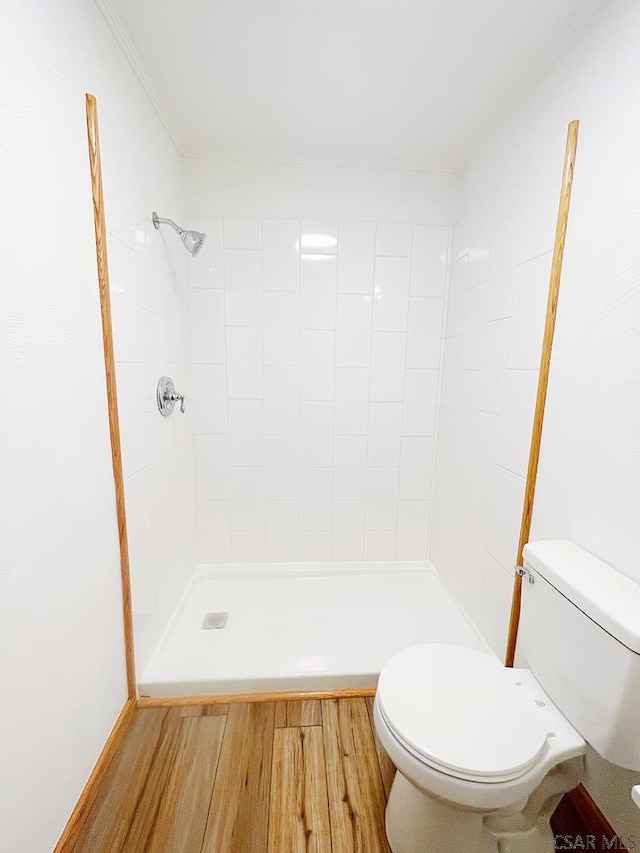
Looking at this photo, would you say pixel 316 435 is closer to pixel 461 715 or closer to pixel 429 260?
pixel 429 260

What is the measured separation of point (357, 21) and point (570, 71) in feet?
2.14

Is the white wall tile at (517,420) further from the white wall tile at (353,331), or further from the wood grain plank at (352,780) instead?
the wood grain plank at (352,780)

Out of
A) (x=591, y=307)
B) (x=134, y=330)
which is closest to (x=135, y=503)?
(x=134, y=330)

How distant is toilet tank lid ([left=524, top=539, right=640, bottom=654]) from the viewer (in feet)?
2.62

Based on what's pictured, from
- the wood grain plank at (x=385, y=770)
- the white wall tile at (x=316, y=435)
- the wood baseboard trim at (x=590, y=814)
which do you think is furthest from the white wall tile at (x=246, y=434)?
the wood baseboard trim at (x=590, y=814)

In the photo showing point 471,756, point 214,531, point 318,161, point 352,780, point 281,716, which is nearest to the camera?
point 471,756

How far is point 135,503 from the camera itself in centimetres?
134

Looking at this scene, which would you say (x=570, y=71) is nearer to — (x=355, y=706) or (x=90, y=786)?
(x=355, y=706)

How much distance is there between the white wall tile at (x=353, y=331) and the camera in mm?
1981

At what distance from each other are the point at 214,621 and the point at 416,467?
132 cm

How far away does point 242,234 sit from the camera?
188 centimetres

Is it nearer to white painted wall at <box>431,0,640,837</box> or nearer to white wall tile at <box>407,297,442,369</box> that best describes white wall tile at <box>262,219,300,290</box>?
white wall tile at <box>407,297,442,369</box>

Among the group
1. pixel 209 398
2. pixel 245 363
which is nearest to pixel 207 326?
pixel 245 363

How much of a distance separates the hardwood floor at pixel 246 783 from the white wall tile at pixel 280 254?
186 cm
